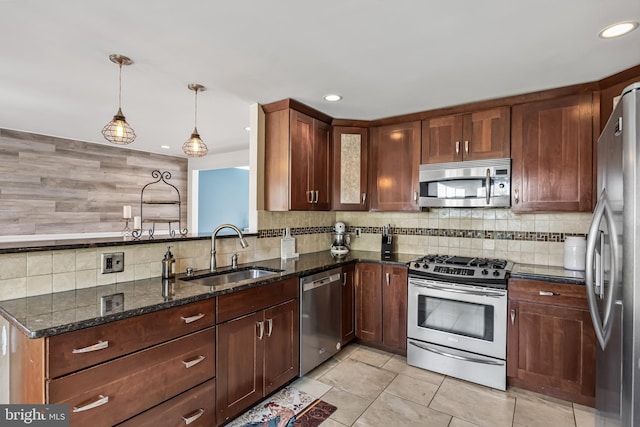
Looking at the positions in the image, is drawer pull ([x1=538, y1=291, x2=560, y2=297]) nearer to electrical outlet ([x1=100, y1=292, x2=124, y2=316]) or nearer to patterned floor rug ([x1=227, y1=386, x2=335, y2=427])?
patterned floor rug ([x1=227, y1=386, x2=335, y2=427])

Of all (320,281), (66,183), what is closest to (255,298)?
(320,281)

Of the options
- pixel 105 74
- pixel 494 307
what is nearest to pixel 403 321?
pixel 494 307

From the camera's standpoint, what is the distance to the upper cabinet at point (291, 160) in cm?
288

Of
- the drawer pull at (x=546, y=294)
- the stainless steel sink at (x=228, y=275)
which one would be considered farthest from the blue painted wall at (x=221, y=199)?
the drawer pull at (x=546, y=294)

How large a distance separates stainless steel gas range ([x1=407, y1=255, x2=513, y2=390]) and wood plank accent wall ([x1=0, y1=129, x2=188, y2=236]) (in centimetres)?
503

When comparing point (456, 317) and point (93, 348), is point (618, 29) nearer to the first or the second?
point (456, 317)

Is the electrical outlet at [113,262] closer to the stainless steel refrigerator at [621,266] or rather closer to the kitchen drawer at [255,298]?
the kitchen drawer at [255,298]

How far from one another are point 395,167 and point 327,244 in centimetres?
124

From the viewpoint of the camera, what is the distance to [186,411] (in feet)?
5.62

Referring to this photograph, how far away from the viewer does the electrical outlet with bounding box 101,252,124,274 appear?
1.91m

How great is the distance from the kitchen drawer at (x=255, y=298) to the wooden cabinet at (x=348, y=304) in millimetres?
733

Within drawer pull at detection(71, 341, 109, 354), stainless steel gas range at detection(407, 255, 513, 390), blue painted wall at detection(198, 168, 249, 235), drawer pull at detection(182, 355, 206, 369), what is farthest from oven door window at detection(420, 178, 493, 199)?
blue painted wall at detection(198, 168, 249, 235)

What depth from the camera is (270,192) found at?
299 centimetres

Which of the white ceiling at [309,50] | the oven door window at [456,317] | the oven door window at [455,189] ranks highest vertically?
the white ceiling at [309,50]
